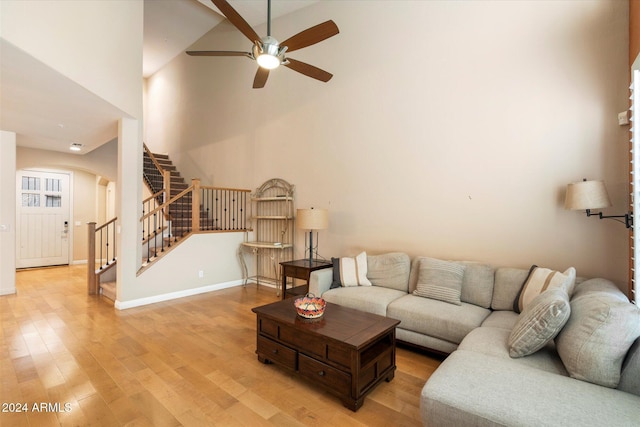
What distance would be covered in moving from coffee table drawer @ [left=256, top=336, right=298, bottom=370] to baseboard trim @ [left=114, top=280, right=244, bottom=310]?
273 cm

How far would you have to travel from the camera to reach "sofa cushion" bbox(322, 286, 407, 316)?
10.6ft

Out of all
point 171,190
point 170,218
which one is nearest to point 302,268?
point 170,218

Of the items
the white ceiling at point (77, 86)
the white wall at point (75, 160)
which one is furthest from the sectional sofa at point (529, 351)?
the white wall at point (75, 160)

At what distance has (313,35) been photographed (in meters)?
2.77

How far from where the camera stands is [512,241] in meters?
3.33

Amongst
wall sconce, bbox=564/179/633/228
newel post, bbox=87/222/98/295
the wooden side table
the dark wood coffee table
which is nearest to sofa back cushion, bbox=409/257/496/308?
wall sconce, bbox=564/179/633/228

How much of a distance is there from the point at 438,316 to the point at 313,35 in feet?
9.14

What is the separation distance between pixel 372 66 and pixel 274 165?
236cm

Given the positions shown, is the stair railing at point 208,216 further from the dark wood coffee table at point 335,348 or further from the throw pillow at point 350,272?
the dark wood coffee table at point 335,348

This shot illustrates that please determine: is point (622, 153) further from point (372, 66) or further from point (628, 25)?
point (372, 66)

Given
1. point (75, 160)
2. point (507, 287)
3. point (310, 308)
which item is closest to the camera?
point (310, 308)

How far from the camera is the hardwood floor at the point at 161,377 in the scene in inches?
82.4

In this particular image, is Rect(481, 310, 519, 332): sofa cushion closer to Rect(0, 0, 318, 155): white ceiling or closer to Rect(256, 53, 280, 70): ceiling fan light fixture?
Rect(256, 53, 280, 70): ceiling fan light fixture

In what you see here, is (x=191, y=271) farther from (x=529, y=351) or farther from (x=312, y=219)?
(x=529, y=351)
